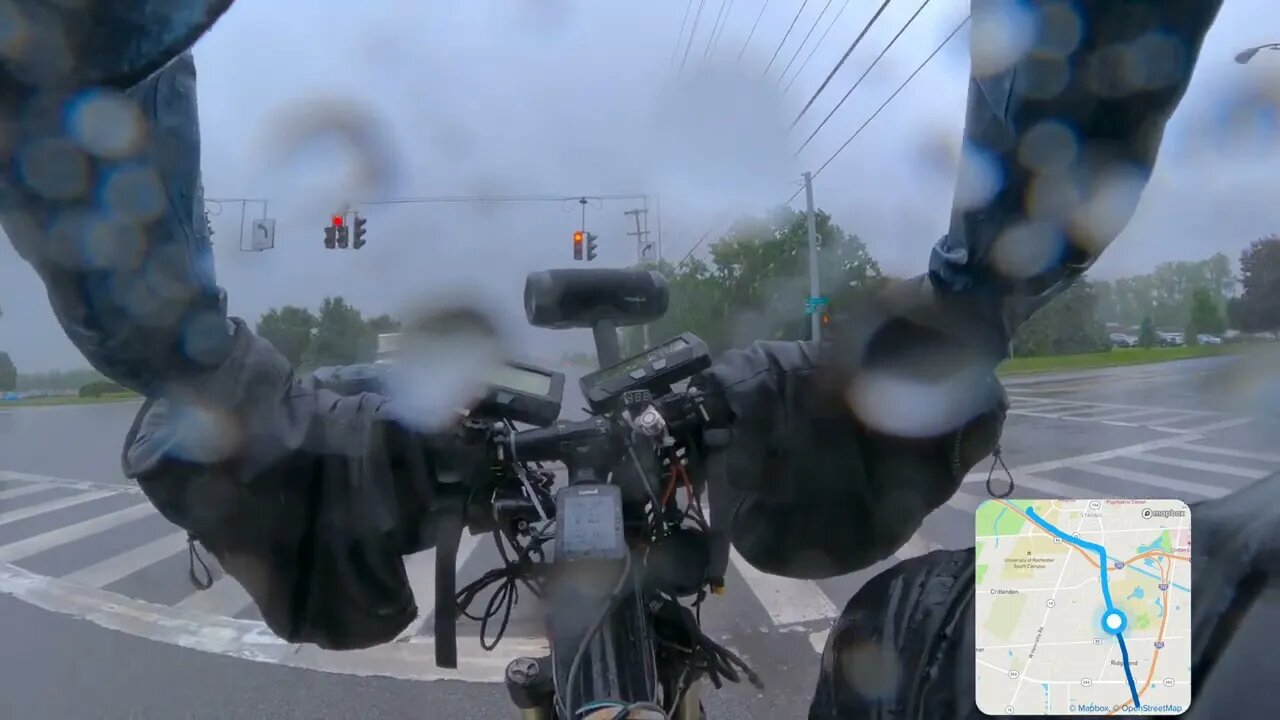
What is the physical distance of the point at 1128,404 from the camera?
10836mm

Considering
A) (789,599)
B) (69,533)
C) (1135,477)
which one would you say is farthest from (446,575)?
(69,533)

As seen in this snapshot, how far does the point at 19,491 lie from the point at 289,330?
10158mm

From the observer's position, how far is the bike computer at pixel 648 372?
1573 mm

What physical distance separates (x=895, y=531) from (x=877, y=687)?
0.45 metres

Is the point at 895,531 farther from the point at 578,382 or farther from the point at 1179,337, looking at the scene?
the point at 1179,337

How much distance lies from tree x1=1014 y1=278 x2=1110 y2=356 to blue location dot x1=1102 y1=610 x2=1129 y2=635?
47 centimetres

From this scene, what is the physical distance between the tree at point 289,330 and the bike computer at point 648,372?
1.77ft

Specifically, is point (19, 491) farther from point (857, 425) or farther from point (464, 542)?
point (857, 425)

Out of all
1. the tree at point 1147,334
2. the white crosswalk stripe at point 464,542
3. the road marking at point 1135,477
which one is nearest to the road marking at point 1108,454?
the white crosswalk stripe at point 464,542

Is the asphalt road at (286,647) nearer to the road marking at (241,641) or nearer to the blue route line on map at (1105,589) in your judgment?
the road marking at (241,641)

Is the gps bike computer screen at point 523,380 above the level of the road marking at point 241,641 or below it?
above

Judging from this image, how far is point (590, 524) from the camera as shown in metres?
1.35

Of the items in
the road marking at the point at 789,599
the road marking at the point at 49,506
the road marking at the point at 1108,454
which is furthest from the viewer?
the road marking at the point at 49,506

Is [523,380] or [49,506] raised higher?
[523,380]
